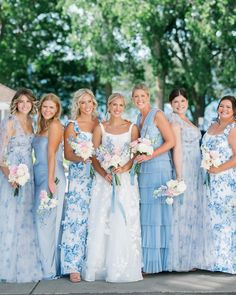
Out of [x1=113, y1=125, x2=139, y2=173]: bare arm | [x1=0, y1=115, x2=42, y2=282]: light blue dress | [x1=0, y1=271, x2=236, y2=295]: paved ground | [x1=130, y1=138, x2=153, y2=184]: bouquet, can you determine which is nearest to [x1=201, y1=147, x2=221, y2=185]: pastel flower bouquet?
[x1=130, y1=138, x2=153, y2=184]: bouquet

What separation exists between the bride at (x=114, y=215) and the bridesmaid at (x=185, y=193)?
498mm

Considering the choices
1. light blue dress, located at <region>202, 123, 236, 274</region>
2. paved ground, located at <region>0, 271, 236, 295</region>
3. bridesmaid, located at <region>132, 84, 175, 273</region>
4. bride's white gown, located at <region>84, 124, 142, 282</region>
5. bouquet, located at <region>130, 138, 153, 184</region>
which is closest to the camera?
paved ground, located at <region>0, 271, 236, 295</region>

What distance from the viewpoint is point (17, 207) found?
6109 millimetres

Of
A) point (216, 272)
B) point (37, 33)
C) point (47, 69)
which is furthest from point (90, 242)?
point (47, 69)

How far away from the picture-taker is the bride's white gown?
232 inches

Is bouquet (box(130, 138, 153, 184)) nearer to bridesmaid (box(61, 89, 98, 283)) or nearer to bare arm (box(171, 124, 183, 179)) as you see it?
bare arm (box(171, 124, 183, 179))

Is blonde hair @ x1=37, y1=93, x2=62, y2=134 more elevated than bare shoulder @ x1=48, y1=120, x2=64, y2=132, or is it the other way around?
blonde hair @ x1=37, y1=93, x2=62, y2=134

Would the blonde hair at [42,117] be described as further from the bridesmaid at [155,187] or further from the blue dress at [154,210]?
the blue dress at [154,210]

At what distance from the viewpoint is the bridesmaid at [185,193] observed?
6242 millimetres

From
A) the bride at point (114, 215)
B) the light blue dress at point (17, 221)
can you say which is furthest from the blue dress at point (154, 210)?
the light blue dress at point (17, 221)

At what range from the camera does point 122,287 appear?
5645 millimetres

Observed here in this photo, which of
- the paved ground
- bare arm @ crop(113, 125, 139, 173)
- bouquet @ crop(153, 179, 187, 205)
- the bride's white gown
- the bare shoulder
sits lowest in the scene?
the paved ground

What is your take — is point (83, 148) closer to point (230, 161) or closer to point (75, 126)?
point (75, 126)

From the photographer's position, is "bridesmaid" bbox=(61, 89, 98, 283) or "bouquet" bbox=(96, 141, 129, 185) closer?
"bouquet" bbox=(96, 141, 129, 185)
